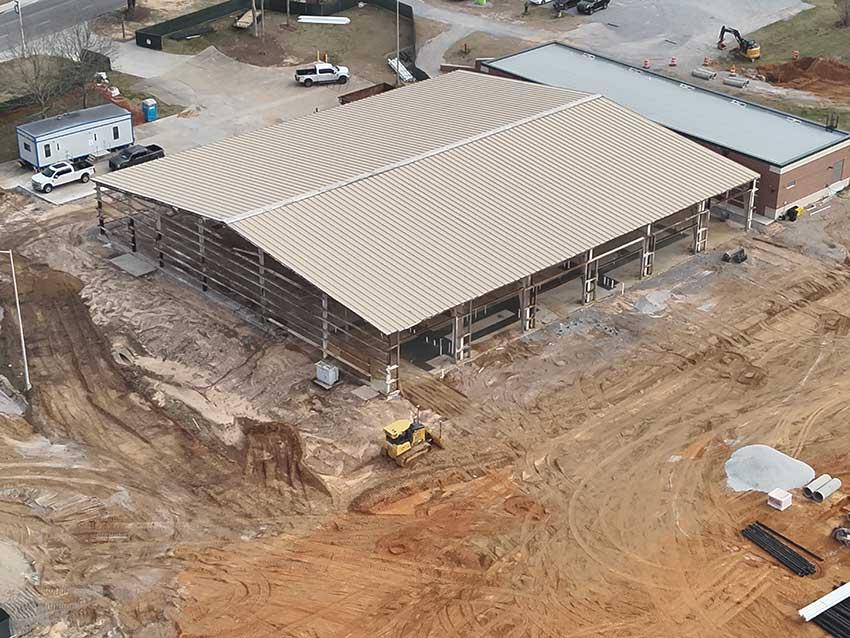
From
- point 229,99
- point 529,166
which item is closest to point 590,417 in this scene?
point 529,166

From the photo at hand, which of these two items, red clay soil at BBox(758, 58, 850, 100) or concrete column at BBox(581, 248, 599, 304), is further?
red clay soil at BBox(758, 58, 850, 100)

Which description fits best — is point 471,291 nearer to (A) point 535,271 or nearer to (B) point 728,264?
(A) point 535,271

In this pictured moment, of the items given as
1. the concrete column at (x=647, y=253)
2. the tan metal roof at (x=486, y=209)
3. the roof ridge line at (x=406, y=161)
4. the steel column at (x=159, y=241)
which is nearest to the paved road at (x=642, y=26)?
the roof ridge line at (x=406, y=161)

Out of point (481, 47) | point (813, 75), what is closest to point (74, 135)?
point (481, 47)

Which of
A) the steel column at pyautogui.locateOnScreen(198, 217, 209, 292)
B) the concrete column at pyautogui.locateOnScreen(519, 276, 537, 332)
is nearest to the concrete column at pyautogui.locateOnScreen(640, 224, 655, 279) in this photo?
the concrete column at pyautogui.locateOnScreen(519, 276, 537, 332)

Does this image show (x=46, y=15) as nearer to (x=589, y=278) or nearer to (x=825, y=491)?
(x=589, y=278)

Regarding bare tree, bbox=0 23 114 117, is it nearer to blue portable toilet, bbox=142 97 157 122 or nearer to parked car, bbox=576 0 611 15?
blue portable toilet, bbox=142 97 157 122
